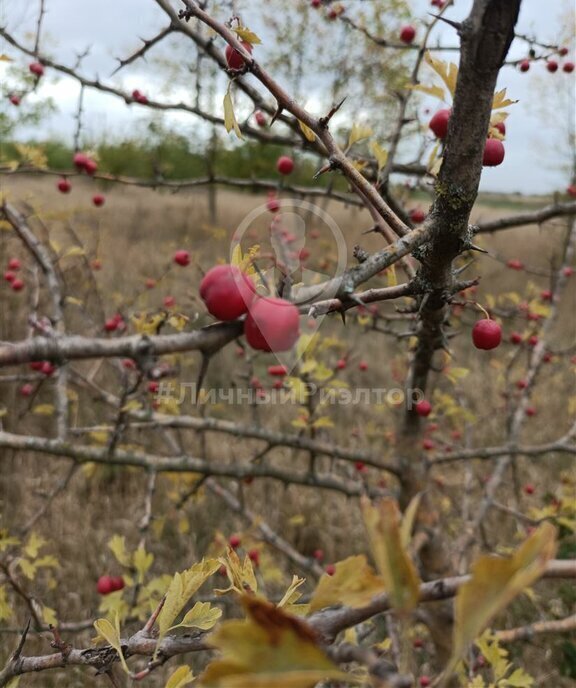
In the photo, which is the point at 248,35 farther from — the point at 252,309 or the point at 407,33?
the point at 407,33

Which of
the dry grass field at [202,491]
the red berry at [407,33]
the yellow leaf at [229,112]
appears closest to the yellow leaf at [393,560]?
the yellow leaf at [229,112]

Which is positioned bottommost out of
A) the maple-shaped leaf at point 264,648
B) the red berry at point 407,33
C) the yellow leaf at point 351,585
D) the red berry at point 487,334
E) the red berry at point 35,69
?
the yellow leaf at point 351,585

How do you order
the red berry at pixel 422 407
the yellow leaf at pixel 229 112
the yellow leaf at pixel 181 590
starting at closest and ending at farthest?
1. the yellow leaf at pixel 181 590
2. the yellow leaf at pixel 229 112
3. the red berry at pixel 422 407

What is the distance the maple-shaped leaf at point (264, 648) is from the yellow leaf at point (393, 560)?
0.05m

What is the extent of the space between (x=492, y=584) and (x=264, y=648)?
140mm

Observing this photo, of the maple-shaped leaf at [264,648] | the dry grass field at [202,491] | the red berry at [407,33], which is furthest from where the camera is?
the dry grass field at [202,491]

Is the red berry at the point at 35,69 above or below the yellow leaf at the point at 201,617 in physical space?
above

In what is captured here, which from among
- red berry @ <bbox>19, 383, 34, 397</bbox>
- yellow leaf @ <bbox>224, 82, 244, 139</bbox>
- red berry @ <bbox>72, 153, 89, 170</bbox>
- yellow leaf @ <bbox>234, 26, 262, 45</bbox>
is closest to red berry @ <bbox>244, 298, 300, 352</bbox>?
yellow leaf @ <bbox>224, 82, 244, 139</bbox>

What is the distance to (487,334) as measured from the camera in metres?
1.11

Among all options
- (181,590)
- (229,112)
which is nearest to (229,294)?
(229,112)

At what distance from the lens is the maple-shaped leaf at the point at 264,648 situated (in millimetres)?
332

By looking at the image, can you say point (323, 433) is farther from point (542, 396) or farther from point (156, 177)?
point (542, 396)

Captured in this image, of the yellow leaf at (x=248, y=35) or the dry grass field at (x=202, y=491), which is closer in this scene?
the yellow leaf at (x=248, y=35)

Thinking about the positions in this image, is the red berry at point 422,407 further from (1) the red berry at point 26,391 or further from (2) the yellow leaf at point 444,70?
(1) the red berry at point 26,391
